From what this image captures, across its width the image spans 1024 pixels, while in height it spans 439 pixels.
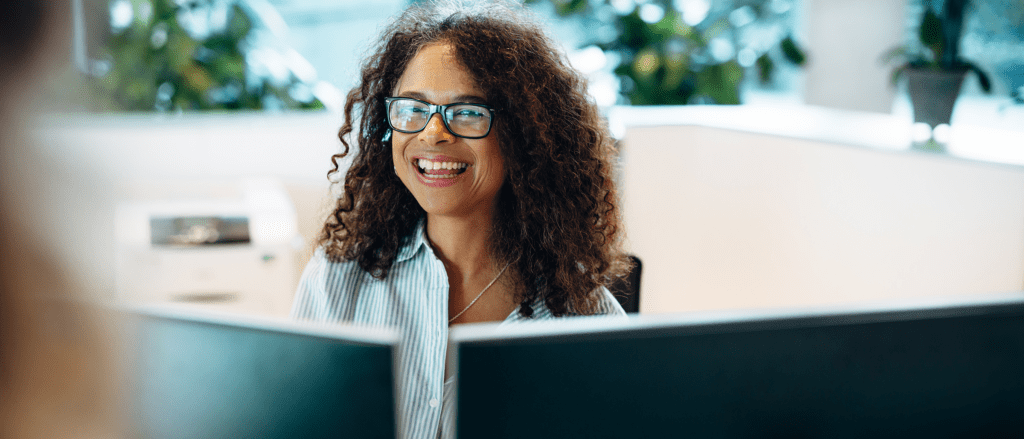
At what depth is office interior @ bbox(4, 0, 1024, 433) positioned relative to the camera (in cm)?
184

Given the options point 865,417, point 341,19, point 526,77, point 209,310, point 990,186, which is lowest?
point 865,417

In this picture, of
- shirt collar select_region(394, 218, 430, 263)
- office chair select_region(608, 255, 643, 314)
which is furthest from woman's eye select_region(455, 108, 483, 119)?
office chair select_region(608, 255, 643, 314)

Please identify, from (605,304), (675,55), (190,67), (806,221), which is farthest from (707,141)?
(190,67)

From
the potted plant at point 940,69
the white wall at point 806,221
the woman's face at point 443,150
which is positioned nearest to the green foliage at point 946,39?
the potted plant at point 940,69

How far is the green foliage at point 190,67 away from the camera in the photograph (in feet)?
9.75

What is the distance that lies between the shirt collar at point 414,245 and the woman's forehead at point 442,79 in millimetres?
Result: 228

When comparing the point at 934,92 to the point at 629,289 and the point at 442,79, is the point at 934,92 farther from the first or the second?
the point at 442,79

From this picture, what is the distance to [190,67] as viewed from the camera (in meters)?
3.10

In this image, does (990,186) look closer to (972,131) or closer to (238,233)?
(972,131)

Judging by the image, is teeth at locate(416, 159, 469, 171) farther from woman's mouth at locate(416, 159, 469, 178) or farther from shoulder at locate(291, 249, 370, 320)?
shoulder at locate(291, 249, 370, 320)

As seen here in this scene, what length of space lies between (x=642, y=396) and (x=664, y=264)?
2.23 metres

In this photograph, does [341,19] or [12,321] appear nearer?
[12,321]

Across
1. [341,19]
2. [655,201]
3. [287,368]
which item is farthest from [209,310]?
[341,19]

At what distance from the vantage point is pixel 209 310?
563mm
